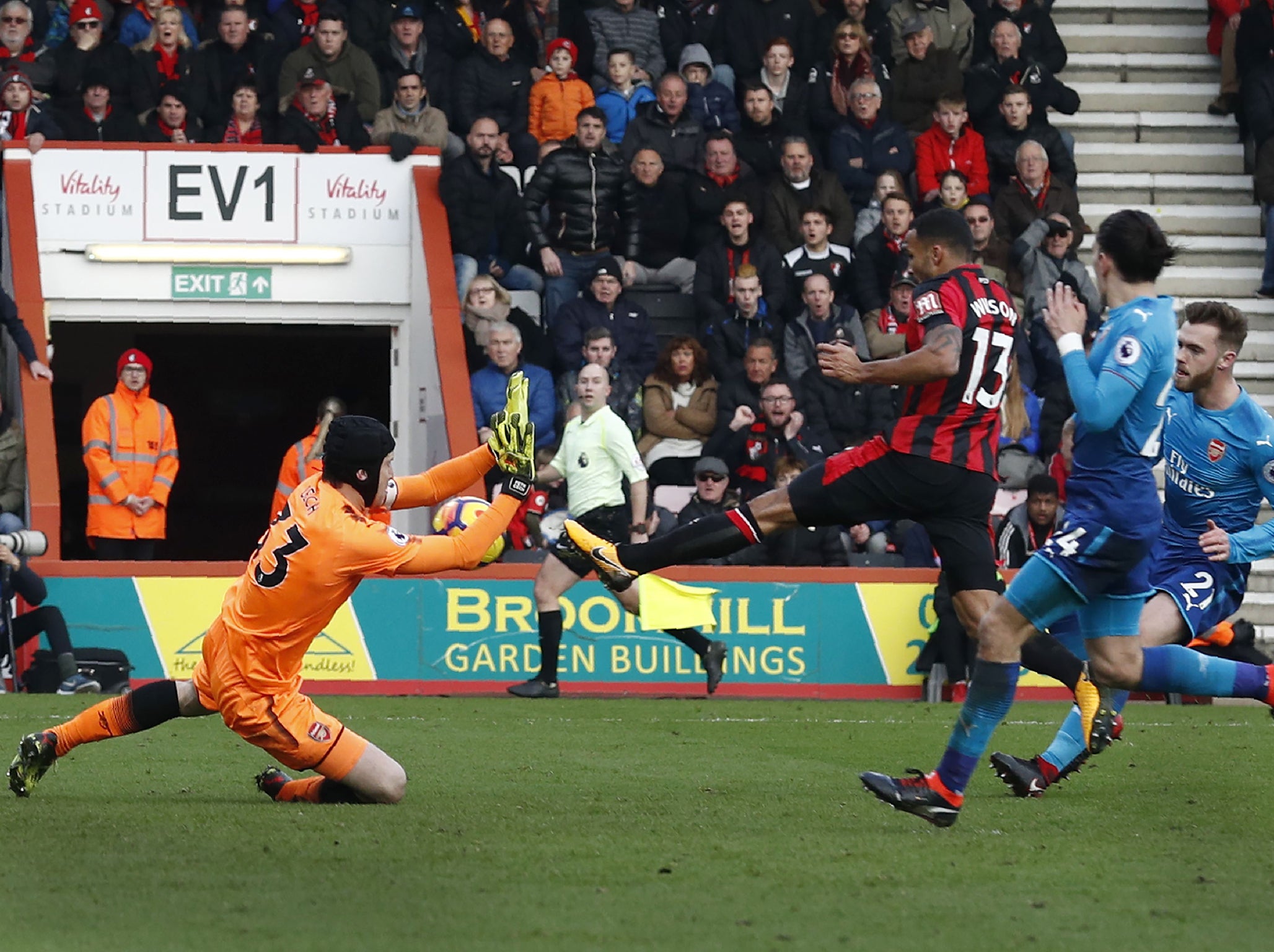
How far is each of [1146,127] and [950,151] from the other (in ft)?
10.7

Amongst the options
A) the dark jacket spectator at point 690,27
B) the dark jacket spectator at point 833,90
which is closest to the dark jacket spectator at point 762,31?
the dark jacket spectator at point 690,27

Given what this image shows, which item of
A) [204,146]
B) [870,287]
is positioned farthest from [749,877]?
[204,146]

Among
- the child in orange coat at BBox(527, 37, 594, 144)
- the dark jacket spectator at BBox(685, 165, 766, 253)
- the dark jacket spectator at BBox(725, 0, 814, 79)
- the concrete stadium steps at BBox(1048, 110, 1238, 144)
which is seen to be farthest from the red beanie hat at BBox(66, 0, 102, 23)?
the concrete stadium steps at BBox(1048, 110, 1238, 144)

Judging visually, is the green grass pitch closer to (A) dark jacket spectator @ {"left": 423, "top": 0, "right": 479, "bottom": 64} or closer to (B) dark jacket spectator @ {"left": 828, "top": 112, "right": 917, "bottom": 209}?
(B) dark jacket spectator @ {"left": 828, "top": 112, "right": 917, "bottom": 209}

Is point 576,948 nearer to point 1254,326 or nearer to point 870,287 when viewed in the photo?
point 870,287

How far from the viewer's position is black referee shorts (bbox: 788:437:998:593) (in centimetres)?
734

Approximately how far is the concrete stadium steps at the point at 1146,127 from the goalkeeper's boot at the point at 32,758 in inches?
566

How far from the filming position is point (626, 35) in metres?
17.7

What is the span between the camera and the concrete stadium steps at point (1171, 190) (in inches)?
742

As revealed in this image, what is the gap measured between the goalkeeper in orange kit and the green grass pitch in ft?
0.67

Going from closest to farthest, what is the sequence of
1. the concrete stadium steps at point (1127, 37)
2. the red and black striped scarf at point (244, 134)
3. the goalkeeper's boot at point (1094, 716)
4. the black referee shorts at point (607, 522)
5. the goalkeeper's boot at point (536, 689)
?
the goalkeeper's boot at point (1094, 716)
the goalkeeper's boot at point (536, 689)
the black referee shorts at point (607, 522)
the red and black striped scarf at point (244, 134)
the concrete stadium steps at point (1127, 37)

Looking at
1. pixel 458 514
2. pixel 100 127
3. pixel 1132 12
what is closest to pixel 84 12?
pixel 100 127

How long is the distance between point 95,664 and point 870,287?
7147mm

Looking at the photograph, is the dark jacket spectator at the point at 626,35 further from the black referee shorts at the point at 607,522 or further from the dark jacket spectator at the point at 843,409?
the black referee shorts at the point at 607,522
